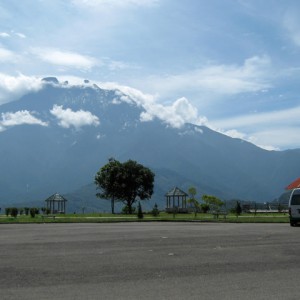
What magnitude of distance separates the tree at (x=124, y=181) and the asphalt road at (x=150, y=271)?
221 feet

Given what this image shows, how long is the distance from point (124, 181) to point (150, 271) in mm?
73551

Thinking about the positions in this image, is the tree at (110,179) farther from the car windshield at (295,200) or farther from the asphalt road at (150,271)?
the asphalt road at (150,271)

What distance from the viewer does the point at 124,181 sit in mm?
84312

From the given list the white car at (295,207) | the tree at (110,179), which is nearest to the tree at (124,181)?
the tree at (110,179)

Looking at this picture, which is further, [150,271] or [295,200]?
[295,200]

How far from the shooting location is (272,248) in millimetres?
15367

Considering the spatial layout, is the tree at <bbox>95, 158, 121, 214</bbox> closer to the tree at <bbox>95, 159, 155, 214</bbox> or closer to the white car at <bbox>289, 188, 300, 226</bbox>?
the tree at <bbox>95, 159, 155, 214</bbox>

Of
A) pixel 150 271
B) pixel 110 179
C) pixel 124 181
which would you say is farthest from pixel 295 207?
pixel 110 179

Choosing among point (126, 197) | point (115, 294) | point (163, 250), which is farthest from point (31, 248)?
point (126, 197)

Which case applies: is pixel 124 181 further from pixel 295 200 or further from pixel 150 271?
pixel 150 271

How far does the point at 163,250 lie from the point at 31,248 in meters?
4.00

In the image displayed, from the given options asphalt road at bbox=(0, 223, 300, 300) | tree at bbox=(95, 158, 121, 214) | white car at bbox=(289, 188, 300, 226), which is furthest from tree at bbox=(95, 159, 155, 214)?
asphalt road at bbox=(0, 223, 300, 300)

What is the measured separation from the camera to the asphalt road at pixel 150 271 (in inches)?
344

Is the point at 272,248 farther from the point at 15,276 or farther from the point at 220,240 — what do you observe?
the point at 15,276
